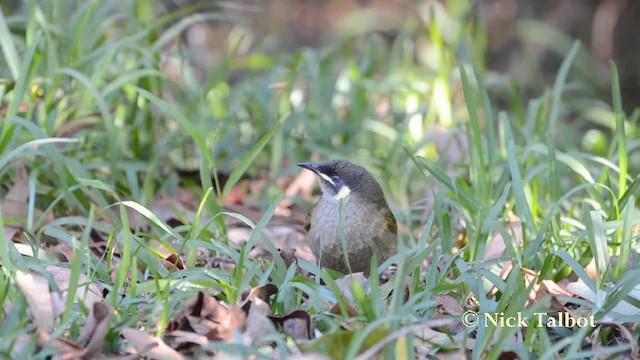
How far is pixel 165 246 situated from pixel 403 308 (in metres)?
1.29

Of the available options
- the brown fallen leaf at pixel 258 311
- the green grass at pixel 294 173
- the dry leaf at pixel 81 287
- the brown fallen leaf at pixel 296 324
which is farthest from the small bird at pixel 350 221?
the dry leaf at pixel 81 287

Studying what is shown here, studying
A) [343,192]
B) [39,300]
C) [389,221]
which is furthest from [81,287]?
[389,221]

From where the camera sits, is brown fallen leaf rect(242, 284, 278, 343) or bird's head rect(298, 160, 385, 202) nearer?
brown fallen leaf rect(242, 284, 278, 343)

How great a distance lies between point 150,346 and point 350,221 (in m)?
1.67

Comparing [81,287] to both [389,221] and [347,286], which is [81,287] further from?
[389,221]

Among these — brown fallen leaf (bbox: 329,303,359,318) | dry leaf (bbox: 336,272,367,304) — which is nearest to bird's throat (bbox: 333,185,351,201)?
dry leaf (bbox: 336,272,367,304)

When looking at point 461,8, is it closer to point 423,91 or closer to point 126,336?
point 423,91

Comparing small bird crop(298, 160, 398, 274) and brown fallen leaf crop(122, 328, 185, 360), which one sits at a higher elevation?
brown fallen leaf crop(122, 328, 185, 360)

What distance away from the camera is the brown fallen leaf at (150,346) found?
3258 mm

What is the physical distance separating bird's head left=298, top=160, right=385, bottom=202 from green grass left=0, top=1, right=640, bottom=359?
0.27 meters

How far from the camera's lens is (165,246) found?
4.28 m

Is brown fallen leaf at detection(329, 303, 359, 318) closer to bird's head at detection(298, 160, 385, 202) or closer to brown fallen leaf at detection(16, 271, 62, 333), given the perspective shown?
brown fallen leaf at detection(16, 271, 62, 333)

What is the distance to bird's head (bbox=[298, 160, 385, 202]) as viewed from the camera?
16.1 feet

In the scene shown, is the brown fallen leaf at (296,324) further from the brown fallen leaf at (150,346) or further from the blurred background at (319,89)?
the blurred background at (319,89)
